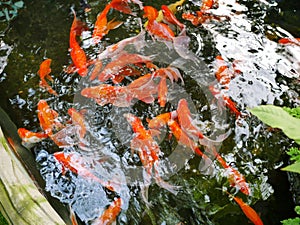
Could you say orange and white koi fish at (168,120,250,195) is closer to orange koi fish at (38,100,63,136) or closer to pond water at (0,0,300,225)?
pond water at (0,0,300,225)

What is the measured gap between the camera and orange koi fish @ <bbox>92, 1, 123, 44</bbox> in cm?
341

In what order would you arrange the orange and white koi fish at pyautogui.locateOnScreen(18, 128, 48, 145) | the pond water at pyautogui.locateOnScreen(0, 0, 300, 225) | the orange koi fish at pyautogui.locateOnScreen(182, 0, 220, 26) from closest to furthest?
the pond water at pyautogui.locateOnScreen(0, 0, 300, 225), the orange and white koi fish at pyautogui.locateOnScreen(18, 128, 48, 145), the orange koi fish at pyautogui.locateOnScreen(182, 0, 220, 26)

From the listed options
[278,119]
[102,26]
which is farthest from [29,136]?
[278,119]

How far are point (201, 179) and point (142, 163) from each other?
1.37 ft

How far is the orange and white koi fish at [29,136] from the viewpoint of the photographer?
107 inches

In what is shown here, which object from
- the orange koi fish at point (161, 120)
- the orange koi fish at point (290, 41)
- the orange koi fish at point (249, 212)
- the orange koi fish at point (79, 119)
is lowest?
the orange koi fish at point (249, 212)

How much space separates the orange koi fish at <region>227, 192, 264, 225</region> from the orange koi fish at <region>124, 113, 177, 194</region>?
42 cm

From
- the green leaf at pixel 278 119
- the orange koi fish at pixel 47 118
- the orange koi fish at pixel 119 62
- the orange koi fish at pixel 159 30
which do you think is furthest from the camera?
the orange koi fish at pixel 159 30

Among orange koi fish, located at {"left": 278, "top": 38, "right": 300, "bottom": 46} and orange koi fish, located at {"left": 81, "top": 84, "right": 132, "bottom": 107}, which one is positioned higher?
orange koi fish, located at {"left": 81, "top": 84, "right": 132, "bottom": 107}

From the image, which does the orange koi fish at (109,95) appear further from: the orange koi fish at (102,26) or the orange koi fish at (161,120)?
the orange koi fish at (102,26)

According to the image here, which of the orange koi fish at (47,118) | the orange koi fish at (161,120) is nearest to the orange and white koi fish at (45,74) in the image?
the orange koi fish at (47,118)

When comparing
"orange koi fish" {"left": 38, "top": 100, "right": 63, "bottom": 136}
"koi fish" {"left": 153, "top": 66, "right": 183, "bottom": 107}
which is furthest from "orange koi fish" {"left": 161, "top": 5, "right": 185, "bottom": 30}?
"orange koi fish" {"left": 38, "top": 100, "right": 63, "bottom": 136}

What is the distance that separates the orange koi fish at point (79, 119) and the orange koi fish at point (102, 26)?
0.77 metres

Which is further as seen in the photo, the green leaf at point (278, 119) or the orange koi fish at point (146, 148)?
the orange koi fish at point (146, 148)
